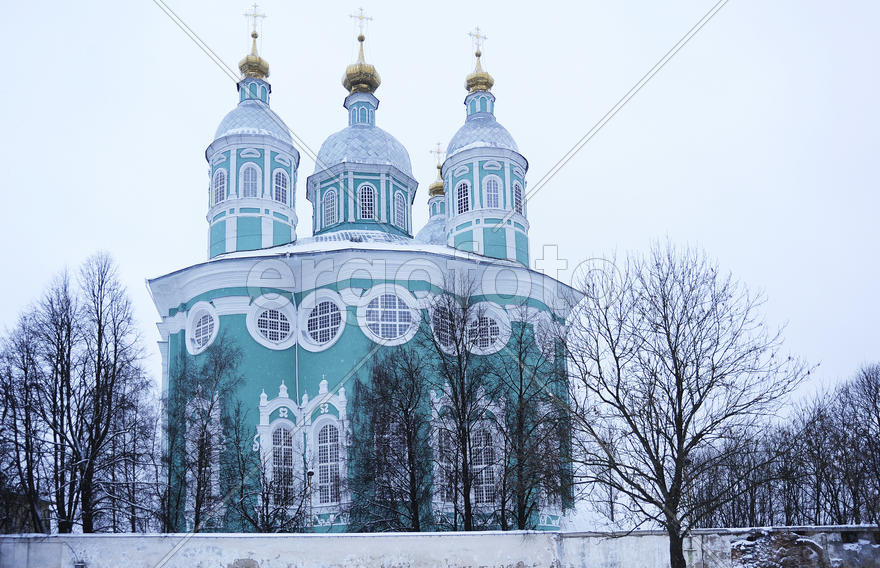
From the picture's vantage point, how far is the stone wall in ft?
51.6

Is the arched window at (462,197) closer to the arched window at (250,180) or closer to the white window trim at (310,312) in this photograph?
the arched window at (250,180)

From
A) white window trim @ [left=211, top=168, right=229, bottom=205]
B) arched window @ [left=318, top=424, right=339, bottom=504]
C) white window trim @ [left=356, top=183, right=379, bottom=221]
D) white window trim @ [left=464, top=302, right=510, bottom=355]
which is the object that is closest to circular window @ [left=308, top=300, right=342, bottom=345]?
arched window @ [left=318, top=424, right=339, bottom=504]

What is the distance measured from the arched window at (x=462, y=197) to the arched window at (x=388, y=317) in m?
7.44

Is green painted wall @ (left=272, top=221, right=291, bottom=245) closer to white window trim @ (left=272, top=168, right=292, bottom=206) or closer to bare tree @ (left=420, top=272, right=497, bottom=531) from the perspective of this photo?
white window trim @ (left=272, top=168, right=292, bottom=206)

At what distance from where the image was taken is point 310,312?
2814cm

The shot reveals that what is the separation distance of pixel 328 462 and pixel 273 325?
14.6 ft

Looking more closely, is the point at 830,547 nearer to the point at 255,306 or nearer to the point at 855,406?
the point at 255,306

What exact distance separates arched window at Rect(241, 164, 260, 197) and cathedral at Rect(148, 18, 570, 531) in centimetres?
5

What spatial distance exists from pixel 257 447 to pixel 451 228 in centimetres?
1176

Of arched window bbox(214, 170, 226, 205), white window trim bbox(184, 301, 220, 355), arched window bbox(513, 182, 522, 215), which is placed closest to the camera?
white window trim bbox(184, 301, 220, 355)

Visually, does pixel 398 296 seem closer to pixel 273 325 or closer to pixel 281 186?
pixel 273 325

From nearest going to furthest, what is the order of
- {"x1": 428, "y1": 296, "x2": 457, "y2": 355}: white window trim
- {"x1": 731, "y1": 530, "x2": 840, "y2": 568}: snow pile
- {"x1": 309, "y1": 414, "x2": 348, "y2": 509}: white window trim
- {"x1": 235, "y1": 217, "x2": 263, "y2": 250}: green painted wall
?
{"x1": 731, "y1": 530, "x2": 840, "y2": 568}: snow pile → {"x1": 428, "y1": 296, "x2": 457, "y2": 355}: white window trim → {"x1": 309, "y1": 414, "x2": 348, "y2": 509}: white window trim → {"x1": 235, "y1": 217, "x2": 263, "y2": 250}: green painted wall

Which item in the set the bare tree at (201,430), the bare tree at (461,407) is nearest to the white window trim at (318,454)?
the bare tree at (201,430)

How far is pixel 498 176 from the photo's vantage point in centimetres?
A: 3409
